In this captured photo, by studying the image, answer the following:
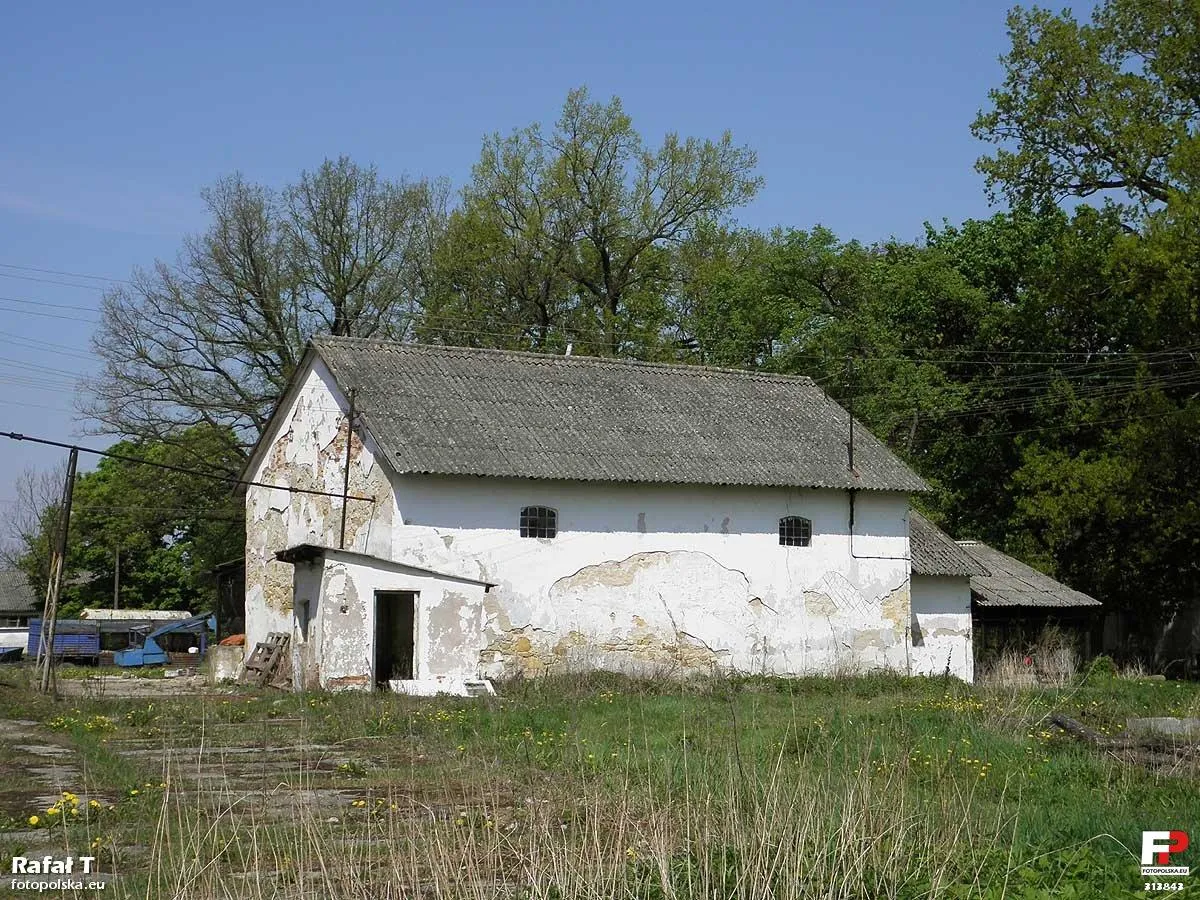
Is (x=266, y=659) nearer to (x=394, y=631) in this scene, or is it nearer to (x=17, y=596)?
(x=394, y=631)

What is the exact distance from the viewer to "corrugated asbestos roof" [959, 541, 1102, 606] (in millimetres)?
30953

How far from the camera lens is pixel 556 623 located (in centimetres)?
2459

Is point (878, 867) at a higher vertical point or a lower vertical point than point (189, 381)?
lower

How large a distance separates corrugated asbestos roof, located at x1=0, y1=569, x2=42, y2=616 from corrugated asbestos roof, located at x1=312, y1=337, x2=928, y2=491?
40068 millimetres

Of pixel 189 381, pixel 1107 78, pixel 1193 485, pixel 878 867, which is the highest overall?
pixel 1107 78

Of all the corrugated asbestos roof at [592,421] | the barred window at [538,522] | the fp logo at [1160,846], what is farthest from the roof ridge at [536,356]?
the fp logo at [1160,846]

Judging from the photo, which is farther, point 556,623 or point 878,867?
point 556,623

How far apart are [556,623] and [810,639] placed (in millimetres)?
5460

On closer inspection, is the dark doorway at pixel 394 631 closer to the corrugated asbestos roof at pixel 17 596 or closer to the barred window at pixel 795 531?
the barred window at pixel 795 531

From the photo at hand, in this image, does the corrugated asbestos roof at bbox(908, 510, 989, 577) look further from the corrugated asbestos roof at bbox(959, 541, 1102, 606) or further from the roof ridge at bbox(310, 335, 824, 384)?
the roof ridge at bbox(310, 335, 824, 384)

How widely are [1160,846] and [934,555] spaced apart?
20985 millimetres

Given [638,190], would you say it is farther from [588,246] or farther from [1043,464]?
[1043,464]

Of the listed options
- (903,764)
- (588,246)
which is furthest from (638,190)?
(903,764)

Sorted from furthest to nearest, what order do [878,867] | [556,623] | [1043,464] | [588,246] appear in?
[588,246], [1043,464], [556,623], [878,867]
